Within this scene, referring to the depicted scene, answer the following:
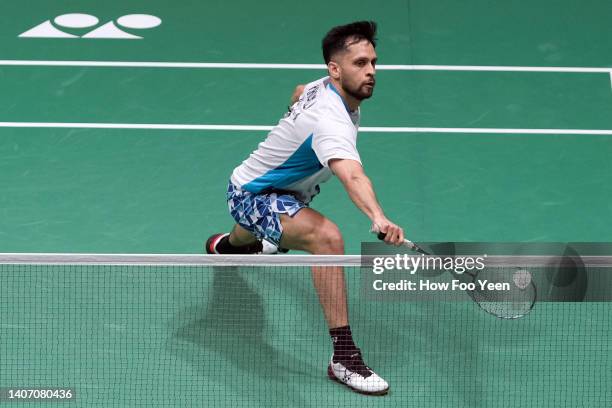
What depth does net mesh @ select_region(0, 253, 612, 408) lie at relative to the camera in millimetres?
7344

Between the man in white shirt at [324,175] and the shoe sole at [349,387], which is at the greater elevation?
the man in white shirt at [324,175]

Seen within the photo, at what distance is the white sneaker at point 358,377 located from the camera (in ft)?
24.1

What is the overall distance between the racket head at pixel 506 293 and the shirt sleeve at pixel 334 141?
A: 1.03 metres

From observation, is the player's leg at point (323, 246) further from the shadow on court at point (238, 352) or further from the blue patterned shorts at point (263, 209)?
the shadow on court at point (238, 352)

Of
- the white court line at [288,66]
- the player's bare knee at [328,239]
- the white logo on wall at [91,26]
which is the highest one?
the white logo on wall at [91,26]

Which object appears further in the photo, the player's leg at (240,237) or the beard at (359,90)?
the player's leg at (240,237)

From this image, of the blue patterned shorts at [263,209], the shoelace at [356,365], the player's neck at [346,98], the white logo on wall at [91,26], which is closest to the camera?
the shoelace at [356,365]

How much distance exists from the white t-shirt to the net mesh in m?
0.68

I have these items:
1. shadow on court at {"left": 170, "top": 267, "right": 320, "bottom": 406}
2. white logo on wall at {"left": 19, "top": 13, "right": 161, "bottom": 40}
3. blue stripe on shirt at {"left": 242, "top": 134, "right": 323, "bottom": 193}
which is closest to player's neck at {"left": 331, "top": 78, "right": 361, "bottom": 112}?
blue stripe on shirt at {"left": 242, "top": 134, "right": 323, "bottom": 193}

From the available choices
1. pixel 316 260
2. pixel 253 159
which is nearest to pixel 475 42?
pixel 253 159

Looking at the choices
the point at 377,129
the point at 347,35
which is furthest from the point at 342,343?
the point at 377,129

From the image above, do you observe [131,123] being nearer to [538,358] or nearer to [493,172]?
[493,172]

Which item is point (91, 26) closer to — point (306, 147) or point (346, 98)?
point (306, 147)

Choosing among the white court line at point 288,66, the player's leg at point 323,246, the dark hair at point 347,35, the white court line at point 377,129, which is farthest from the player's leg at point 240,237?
the white court line at point 288,66
